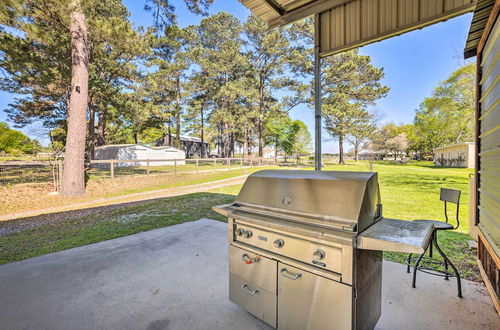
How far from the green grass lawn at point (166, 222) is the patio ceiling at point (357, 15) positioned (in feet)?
Result: 8.26

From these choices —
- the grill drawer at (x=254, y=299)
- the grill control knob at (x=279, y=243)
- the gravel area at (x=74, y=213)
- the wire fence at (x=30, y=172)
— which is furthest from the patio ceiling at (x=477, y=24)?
the wire fence at (x=30, y=172)

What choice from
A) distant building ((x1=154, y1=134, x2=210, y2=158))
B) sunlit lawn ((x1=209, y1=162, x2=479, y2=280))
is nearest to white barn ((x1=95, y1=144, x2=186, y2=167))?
distant building ((x1=154, y1=134, x2=210, y2=158))

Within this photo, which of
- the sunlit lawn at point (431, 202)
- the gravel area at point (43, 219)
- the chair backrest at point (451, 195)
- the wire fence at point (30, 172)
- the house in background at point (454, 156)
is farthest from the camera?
the house in background at point (454, 156)

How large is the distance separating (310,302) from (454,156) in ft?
37.2

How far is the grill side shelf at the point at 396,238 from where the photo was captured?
1027 mm

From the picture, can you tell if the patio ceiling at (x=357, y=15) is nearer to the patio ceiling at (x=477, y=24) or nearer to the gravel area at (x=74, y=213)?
the patio ceiling at (x=477, y=24)

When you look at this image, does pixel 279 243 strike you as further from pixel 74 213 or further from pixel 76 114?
pixel 76 114

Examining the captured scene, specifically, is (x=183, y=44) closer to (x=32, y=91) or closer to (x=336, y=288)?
(x=32, y=91)

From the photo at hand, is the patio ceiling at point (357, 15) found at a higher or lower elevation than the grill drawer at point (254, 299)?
higher

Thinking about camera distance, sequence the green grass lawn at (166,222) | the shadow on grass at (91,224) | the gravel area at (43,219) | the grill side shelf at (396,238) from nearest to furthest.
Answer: the grill side shelf at (396,238) < the green grass lawn at (166,222) < the shadow on grass at (91,224) < the gravel area at (43,219)

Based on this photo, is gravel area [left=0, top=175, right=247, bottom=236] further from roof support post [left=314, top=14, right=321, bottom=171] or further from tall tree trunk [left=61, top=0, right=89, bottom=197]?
roof support post [left=314, top=14, right=321, bottom=171]

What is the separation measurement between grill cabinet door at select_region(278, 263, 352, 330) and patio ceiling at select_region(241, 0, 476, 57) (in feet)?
8.41

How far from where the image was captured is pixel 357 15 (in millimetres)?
2650

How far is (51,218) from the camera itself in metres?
4.60
